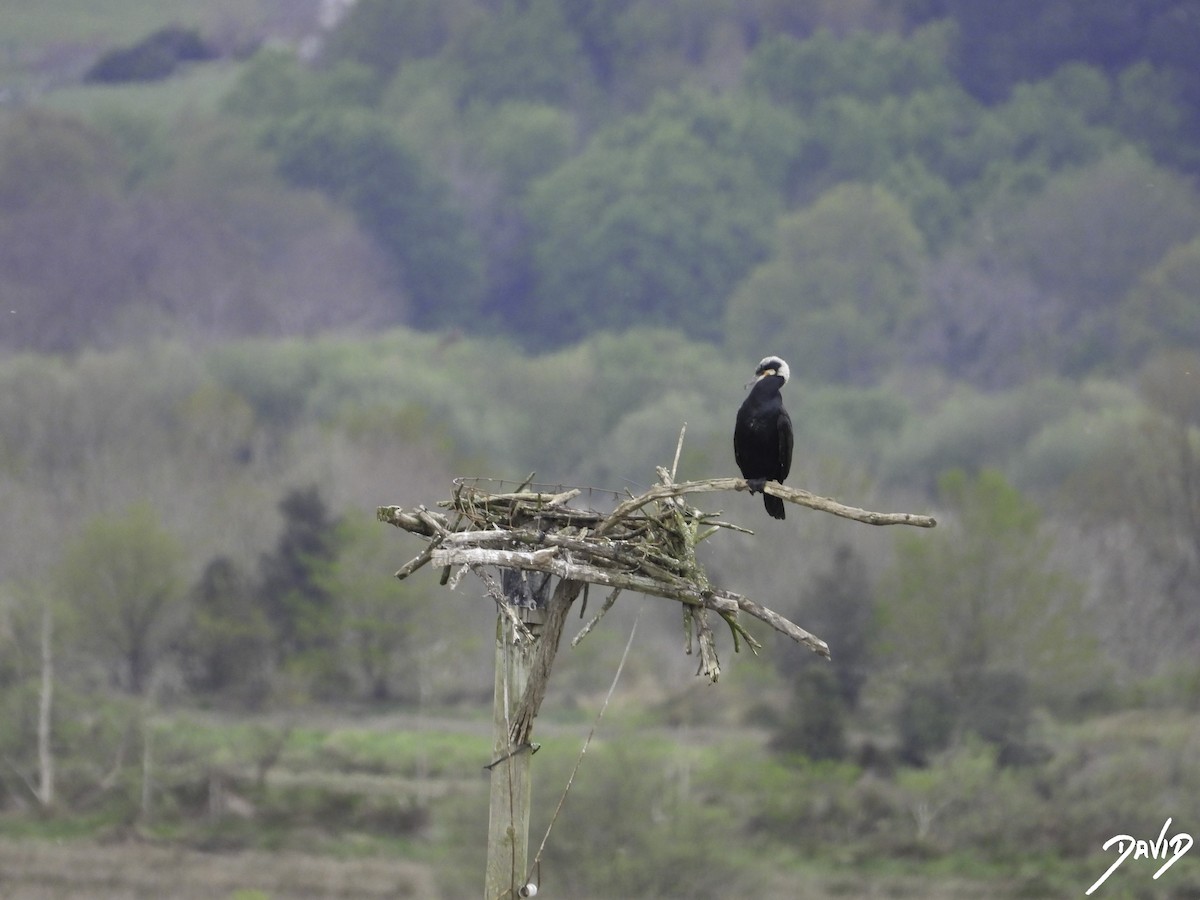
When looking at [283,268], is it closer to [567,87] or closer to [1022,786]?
[567,87]

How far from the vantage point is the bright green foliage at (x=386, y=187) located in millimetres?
92250

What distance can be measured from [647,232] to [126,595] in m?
55.3

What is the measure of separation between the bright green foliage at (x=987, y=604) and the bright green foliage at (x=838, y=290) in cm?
3725

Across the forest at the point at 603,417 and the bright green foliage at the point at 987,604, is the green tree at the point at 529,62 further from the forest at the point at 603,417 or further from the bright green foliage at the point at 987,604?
the bright green foliage at the point at 987,604

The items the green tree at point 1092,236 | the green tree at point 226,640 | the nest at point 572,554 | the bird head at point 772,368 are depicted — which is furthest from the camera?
the green tree at point 1092,236

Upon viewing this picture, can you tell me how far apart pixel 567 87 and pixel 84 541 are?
69.7 m

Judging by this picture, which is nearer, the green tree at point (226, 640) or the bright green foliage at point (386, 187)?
the green tree at point (226, 640)

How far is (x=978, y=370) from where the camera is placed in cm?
7938

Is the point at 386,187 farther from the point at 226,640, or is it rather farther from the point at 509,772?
the point at 509,772

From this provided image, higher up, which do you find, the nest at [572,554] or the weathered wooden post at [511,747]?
the nest at [572,554]

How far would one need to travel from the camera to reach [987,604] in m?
40.3
